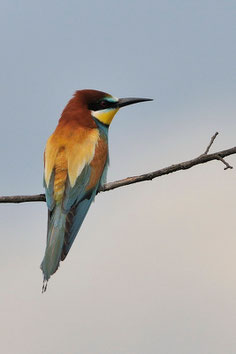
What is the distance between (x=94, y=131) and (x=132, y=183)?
0.94m

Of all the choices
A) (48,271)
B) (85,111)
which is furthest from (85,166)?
(48,271)

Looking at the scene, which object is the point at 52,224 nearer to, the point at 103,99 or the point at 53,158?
the point at 53,158

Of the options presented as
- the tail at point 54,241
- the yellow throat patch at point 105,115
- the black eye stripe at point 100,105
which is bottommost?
the tail at point 54,241

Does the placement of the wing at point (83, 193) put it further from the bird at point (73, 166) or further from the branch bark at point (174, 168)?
the branch bark at point (174, 168)

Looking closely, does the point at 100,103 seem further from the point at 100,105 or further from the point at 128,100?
the point at 128,100

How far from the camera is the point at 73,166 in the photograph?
14.5ft

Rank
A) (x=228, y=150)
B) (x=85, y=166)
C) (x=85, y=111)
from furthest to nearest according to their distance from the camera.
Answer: (x=85, y=111) < (x=85, y=166) < (x=228, y=150)

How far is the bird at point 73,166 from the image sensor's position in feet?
13.9

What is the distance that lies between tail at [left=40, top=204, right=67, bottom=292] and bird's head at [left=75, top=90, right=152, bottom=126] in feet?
3.22

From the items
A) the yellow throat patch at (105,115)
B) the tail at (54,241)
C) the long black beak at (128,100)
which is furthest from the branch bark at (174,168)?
the long black beak at (128,100)

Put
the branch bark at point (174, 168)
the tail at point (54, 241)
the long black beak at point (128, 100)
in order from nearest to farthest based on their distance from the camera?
the branch bark at point (174, 168) < the tail at point (54, 241) < the long black beak at point (128, 100)

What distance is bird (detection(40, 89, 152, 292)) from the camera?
423cm

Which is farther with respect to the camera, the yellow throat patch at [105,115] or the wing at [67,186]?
the yellow throat patch at [105,115]

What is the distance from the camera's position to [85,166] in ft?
15.0
